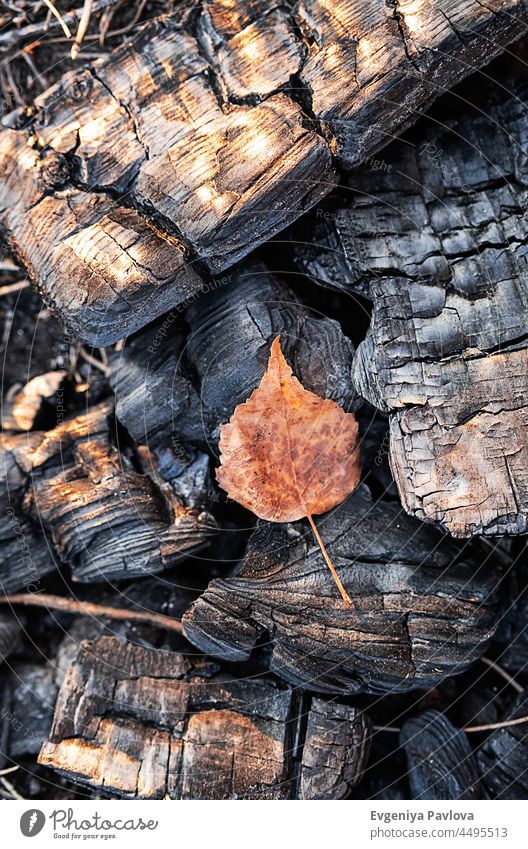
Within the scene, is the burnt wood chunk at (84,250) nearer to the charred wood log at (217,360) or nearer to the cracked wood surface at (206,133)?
the cracked wood surface at (206,133)

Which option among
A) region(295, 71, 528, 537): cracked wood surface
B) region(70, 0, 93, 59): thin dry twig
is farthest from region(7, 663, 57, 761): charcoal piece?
region(70, 0, 93, 59): thin dry twig

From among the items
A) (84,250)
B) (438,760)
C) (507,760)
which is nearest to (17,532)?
(84,250)

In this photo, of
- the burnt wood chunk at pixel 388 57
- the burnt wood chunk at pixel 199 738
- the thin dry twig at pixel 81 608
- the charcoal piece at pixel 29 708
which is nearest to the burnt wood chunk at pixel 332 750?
the burnt wood chunk at pixel 199 738

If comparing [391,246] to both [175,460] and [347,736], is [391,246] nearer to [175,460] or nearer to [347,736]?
[175,460]
